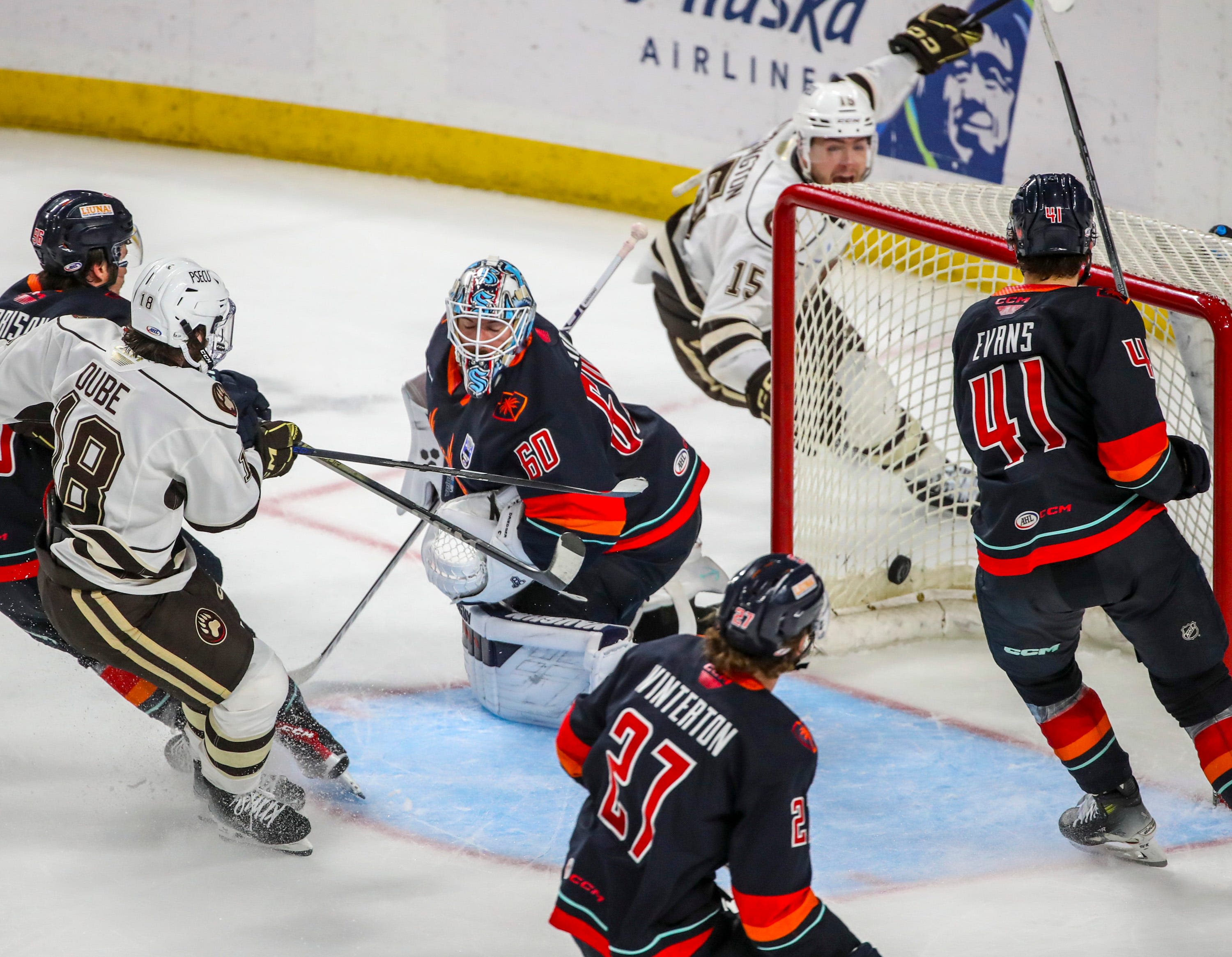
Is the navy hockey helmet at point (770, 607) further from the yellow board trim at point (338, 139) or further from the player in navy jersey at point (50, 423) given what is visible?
the yellow board trim at point (338, 139)

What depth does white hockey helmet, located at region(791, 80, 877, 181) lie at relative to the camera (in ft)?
14.1

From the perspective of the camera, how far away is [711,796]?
1940mm

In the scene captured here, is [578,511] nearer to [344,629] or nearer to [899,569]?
[344,629]

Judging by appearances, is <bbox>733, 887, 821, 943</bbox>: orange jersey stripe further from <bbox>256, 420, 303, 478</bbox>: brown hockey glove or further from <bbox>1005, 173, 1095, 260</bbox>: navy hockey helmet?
<bbox>256, 420, 303, 478</bbox>: brown hockey glove

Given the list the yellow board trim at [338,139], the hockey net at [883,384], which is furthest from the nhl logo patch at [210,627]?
the yellow board trim at [338,139]

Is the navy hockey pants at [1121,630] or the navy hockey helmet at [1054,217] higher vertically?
the navy hockey helmet at [1054,217]

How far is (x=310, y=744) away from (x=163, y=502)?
2.33 feet

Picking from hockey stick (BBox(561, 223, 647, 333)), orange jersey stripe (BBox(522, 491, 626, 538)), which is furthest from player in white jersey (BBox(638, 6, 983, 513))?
orange jersey stripe (BBox(522, 491, 626, 538))

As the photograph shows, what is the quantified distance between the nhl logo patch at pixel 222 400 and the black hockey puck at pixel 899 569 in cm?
185

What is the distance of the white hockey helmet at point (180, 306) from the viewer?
2.65m

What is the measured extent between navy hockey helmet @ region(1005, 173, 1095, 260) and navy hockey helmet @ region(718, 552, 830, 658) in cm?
87

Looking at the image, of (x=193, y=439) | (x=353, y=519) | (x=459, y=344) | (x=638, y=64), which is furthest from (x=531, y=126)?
(x=193, y=439)

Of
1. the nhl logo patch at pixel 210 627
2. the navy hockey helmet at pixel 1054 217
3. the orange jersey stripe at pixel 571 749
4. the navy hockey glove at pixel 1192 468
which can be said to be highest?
the navy hockey helmet at pixel 1054 217

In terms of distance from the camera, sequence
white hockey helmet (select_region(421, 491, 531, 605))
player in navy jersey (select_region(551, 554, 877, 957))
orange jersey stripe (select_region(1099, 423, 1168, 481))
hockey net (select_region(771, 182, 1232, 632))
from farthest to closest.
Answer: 1. hockey net (select_region(771, 182, 1232, 632))
2. white hockey helmet (select_region(421, 491, 531, 605))
3. orange jersey stripe (select_region(1099, 423, 1168, 481))
4. player in navy jersey (select_region(551, 554, 877, 957))
